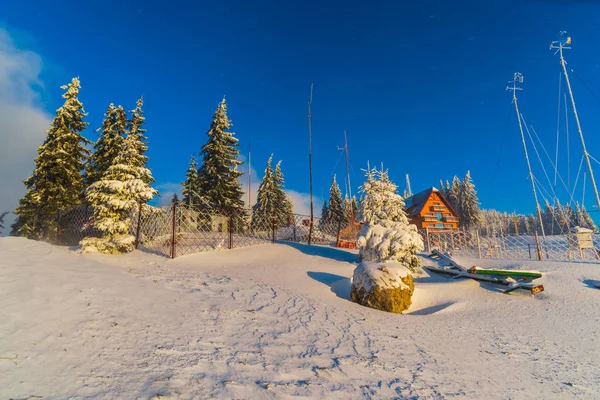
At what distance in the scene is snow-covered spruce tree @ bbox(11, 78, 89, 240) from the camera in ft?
54.1

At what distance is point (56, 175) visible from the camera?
1738 centimetres

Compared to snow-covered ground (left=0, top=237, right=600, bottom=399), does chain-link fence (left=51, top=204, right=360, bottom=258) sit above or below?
above

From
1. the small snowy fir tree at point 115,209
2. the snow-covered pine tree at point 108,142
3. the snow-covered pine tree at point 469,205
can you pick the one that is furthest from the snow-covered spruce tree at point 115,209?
the snow-covered pine tree at point 469,205

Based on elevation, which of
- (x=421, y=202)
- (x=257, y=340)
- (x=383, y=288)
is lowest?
(x=257, y=340)

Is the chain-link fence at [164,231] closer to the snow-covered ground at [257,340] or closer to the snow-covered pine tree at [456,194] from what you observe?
the snow-covered ground at [257,340]

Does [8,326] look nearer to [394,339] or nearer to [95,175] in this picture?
[394,339]

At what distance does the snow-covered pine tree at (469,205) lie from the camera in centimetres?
5128

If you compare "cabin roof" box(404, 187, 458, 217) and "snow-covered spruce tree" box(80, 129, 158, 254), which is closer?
"snow-covered spruce tree" box(80, 129, 158, 254)

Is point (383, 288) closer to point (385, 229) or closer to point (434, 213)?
point (385, 229)

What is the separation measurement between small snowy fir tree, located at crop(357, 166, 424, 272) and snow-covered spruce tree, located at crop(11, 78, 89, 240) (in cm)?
1655

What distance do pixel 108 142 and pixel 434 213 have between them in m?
38.8

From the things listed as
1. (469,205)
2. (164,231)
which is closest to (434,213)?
(469,205)

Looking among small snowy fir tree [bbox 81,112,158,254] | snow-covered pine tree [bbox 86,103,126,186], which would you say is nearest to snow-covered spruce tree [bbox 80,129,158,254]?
small snowy fir tree [bbox 81,112,158,254]

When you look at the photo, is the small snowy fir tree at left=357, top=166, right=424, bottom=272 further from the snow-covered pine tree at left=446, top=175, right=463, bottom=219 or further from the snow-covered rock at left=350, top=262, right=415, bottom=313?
the snow-covered pine tree at left=446, top=175, right=463, bottom=219
